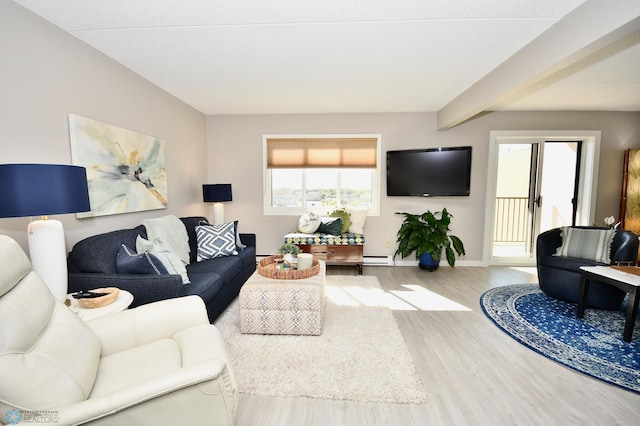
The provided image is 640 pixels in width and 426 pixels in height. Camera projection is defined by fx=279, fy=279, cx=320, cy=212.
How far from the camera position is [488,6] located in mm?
1906

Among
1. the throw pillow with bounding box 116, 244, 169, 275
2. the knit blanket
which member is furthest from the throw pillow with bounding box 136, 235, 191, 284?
the knit blanket

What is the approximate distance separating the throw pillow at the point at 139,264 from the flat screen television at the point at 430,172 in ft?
11.5

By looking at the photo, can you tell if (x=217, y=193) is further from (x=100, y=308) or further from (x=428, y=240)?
(x=428, y=240)

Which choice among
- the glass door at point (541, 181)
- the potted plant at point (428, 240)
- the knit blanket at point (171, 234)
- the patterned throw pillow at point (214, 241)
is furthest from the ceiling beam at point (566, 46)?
the knit blanket at point (171, 234)

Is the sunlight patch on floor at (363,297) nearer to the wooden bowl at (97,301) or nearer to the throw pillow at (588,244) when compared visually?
the throw pillow at (588,244)

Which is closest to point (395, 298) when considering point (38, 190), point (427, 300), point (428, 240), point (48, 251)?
point (427, 300)

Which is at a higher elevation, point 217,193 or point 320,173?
point 320,173

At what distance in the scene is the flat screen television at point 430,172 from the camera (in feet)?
14.5

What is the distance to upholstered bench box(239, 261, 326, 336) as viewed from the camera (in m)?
2.39

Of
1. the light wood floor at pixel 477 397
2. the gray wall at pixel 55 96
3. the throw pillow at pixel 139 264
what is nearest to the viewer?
the light wood floor at pixel 477 397

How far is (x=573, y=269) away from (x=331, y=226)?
291cm

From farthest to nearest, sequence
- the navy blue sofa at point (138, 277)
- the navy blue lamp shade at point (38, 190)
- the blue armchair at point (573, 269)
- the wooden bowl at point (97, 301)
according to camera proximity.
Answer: the blue armchair at point (573, 269)
the navy blue sofa at point (138, 277)
the wooden bowl at point (97, 301)
the navy blue lamp shade at point (38, 190)

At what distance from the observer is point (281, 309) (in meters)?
2.41

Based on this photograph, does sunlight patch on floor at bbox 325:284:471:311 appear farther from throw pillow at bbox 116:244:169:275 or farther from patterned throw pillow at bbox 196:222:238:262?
throw pillow at bbox 116:244:169:275
